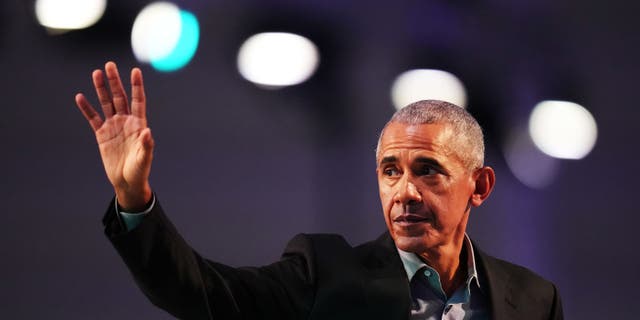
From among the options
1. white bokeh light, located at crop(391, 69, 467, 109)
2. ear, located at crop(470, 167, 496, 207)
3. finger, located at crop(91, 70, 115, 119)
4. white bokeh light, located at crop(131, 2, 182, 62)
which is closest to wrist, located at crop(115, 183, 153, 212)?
finger, located at crop(91, 70, 115, 119)

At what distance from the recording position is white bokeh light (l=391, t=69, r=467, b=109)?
316 cm

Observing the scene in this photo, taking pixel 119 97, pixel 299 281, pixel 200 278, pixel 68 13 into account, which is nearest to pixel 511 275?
pixel 299 281

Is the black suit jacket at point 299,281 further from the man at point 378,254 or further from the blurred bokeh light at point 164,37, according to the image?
the blurred bokeh light at point 164,37

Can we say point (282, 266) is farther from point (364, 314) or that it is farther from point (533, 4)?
point (533, 4)

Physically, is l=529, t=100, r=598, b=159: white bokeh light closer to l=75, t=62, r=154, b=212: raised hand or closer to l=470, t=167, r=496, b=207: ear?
l=470, t=167, r=496, b=207: ear

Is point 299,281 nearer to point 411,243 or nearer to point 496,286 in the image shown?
point 411,243

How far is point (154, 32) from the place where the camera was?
2920 mm

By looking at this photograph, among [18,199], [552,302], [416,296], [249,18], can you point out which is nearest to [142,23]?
[249,18]

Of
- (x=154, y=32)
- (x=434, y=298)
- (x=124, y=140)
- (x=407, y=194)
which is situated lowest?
(x=434, y=298)

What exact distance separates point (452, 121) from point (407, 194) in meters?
0.26

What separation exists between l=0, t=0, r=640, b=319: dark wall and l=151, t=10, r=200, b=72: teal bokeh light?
1.2 inches

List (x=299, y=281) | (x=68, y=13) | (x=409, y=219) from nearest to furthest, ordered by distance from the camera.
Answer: (x=299, y=281) → (x=409, y=219) → (x=68, y=13)

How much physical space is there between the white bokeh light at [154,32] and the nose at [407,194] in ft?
3.98

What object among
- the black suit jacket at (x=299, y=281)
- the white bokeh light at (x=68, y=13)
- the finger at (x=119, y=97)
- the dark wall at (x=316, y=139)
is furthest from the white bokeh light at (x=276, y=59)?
the finger at (x=119, y=97)
